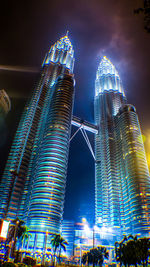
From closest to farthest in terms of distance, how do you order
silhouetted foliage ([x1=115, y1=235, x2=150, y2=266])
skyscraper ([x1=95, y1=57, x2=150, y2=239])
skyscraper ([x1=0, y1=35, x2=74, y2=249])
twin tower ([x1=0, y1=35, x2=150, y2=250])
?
silhouetted foliage ([x1=115, y1=235, x2=150, y2=266])
skyscraper ([x1=0, y1=35, x2=74, y2=249])
twin tower ([x1=0, y1=35, x2=150, y2=250])
skyscraper ([x1=95, y1=57, x2=150, y2=239])

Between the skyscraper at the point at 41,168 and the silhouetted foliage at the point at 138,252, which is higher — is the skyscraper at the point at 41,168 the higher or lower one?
the higher one

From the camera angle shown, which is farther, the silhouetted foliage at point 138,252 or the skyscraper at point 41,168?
the skyscraper at point 41,168

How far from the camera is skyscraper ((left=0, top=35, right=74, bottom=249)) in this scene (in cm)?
12769

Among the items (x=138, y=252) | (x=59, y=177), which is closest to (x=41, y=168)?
(x=59, y=177)

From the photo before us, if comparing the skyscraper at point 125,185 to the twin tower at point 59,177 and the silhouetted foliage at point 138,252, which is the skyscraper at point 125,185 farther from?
the silhouetted foliage at point 138,252

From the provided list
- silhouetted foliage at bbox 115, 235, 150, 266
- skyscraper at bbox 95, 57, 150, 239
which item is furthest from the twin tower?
silhouetted foliage at bbox 115, 235, 150, 266

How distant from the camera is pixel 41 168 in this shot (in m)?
142

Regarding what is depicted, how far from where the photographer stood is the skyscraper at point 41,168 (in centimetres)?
12769

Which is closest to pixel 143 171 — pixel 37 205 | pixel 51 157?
pixel 51 157

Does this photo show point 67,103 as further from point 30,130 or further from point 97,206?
point 97,206

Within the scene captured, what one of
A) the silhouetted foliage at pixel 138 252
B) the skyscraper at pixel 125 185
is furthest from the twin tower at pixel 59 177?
the silhouetted foliage at pixel 138 252

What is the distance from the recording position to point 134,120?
19100 cm

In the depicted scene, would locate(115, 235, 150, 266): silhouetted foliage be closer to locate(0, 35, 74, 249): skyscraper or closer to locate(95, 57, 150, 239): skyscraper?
locate(0, 35, 74, 249): skyscraper

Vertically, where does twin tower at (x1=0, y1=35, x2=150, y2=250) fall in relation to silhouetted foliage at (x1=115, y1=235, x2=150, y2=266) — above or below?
above
